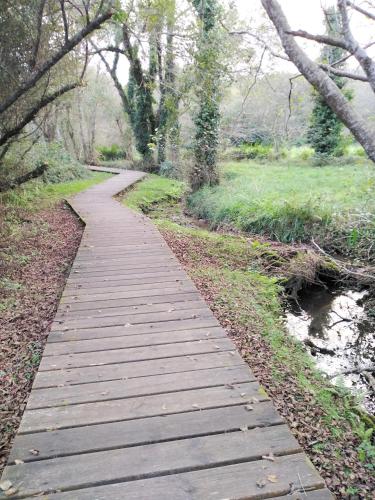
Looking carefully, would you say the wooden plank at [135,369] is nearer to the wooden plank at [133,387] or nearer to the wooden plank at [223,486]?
the wooden plank at [133,387]

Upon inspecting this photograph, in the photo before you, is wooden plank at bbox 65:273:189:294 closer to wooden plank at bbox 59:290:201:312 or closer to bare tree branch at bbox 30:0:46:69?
wooden plank at bbox 59:290:201:312

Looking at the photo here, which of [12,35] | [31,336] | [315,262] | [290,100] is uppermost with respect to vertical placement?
[12,35]

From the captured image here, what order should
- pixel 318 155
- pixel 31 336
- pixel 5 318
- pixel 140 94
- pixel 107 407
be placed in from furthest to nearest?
pixel 140 94, pixel 318 155, pixel 5 318, pixel 31 336, pixel 107 407

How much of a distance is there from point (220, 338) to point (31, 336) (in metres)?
1.94

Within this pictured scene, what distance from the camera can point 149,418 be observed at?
2.29m

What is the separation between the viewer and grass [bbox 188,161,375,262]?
6973 mm

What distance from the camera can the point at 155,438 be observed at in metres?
2.13

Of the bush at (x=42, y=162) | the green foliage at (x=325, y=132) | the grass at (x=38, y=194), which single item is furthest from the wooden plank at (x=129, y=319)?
the green foliage at (x=325, y=132)

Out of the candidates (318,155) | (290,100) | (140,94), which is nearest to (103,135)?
(140,94)

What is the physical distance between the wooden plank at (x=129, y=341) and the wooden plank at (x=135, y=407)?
690mm

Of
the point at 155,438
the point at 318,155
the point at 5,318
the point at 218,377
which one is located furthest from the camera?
the point at 318,155

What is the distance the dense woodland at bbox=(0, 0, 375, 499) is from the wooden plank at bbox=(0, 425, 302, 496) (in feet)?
1.46

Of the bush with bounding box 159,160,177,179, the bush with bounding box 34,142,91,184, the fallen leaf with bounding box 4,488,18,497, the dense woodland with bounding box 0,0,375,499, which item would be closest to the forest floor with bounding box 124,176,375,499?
the dense woodland with bounding box 0,0,375,499

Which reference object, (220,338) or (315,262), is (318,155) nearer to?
(315,262)
